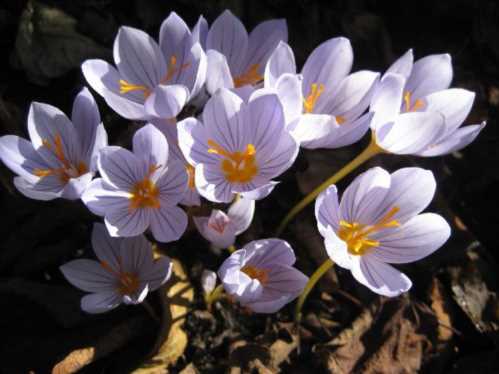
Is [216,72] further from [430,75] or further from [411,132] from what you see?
[430,75]

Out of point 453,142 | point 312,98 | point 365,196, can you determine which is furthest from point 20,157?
point 453,142

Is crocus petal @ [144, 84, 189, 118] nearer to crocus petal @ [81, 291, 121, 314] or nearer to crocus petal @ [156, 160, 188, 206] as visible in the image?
crocus petal @ [156, 160, 188, 206]

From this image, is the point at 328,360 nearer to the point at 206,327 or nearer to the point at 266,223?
the point at 206,327

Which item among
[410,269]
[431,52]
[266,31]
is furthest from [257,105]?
[431,52]

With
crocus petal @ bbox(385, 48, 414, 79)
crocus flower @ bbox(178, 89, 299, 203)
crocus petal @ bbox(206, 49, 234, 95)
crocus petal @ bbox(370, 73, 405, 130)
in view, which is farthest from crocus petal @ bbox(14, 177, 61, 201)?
crocus petal @ bbox(385, 48, 414, 79)

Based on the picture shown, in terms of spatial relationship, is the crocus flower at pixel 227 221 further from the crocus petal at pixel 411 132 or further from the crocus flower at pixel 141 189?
the crocus petal at pixel 411 132

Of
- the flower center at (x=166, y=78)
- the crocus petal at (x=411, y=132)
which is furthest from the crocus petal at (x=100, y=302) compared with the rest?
the crocus petal at (x=411, y=132)
